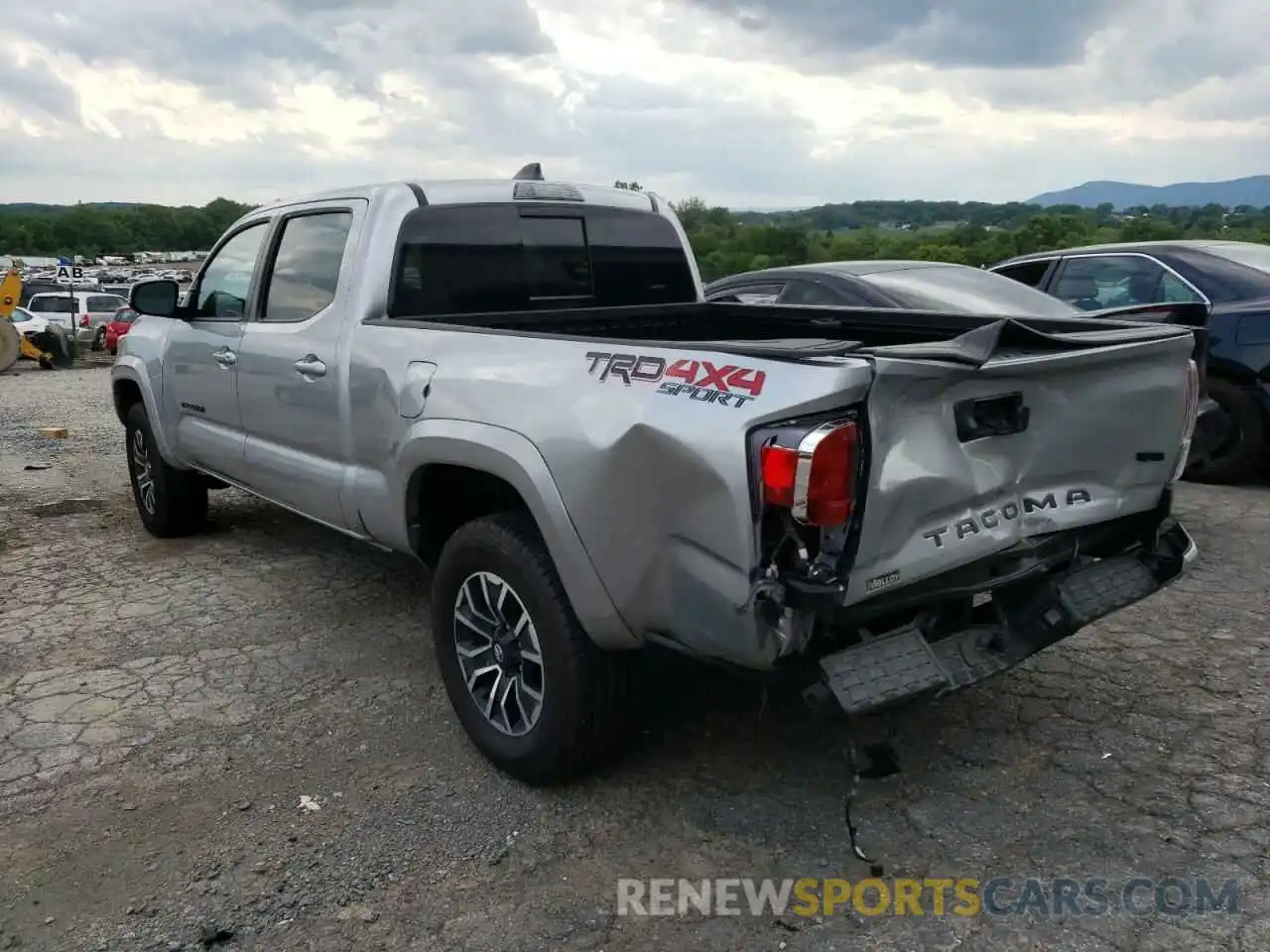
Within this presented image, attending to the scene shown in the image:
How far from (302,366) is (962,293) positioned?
4432 millimetres

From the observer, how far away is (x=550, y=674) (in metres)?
3.13

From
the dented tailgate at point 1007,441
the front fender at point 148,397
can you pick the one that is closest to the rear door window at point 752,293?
the front fender at point 148,397

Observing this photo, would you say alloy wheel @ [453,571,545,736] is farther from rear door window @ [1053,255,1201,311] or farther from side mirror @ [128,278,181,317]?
rear door window @ [1053,255,1201,311]

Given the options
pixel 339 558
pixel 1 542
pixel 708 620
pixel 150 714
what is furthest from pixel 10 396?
pixel 708 620

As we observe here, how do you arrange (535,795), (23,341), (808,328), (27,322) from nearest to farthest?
(535,795) < (808,328) < (23,341) < (27,322)

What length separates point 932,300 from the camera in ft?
22.3

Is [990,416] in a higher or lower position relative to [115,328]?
higher

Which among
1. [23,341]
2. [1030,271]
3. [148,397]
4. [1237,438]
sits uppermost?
[1030,271]

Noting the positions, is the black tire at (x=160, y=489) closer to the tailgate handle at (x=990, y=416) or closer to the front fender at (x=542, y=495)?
the front fender at (x=542, y=495)

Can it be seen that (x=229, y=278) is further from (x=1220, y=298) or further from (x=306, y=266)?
(x=1220, y=298)

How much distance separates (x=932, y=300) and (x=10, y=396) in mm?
13778

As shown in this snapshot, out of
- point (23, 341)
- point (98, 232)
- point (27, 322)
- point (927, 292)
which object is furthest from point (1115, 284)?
point (98, 232)

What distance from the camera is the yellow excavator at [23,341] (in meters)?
18.4

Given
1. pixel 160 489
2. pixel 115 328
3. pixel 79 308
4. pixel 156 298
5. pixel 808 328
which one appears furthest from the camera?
pixel 79 308
